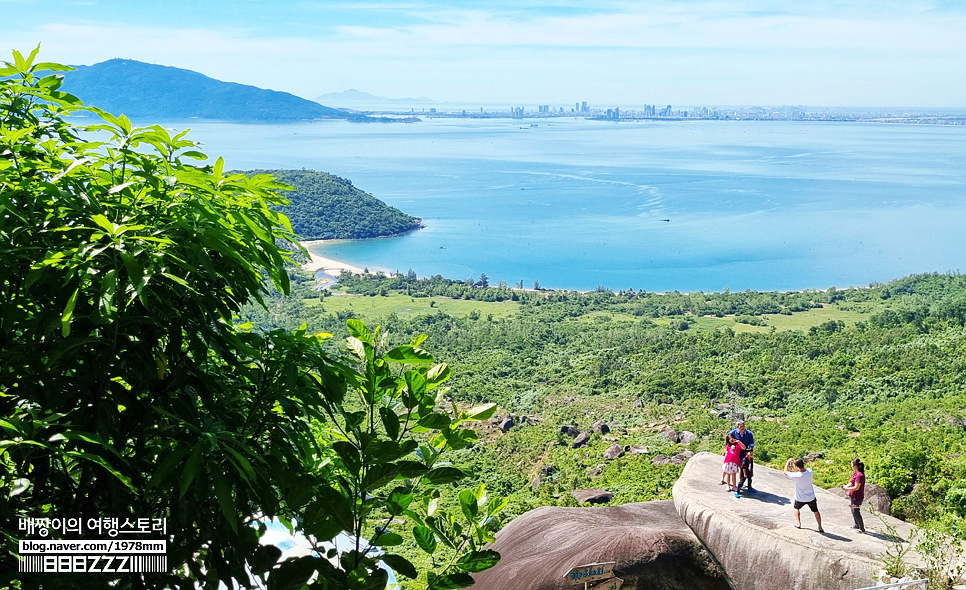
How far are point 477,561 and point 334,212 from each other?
51798 mm

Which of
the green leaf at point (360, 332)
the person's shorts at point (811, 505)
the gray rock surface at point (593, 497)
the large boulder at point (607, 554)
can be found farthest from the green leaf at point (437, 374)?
the gray rock surface at point (593, 497)

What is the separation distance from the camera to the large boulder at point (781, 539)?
17.2 ft

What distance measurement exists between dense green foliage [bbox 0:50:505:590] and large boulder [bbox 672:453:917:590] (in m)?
4.75

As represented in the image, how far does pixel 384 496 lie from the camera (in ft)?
4.33

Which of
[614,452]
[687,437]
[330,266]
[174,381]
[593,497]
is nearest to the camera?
[174,381]

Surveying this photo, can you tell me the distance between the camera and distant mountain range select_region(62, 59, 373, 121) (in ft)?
362

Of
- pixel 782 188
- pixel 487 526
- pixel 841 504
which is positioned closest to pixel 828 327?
pixel 841 504

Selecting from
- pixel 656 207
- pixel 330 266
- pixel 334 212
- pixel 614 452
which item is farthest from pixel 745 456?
pixel 656 207

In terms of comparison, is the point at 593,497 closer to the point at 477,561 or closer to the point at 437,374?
the point at 477,561

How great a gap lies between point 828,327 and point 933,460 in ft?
61.1

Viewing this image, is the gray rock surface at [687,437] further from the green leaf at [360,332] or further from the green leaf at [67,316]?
the green leaf at [67,316]

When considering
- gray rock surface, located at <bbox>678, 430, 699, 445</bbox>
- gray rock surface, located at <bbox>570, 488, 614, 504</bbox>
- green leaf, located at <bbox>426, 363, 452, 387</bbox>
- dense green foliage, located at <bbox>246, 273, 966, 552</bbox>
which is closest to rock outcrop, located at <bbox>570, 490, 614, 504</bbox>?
gray rock surface, located at <bbox>570, 488, 614, 504</bbox>

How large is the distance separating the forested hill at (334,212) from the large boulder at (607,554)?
1778 inches

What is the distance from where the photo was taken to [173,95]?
126 metres
